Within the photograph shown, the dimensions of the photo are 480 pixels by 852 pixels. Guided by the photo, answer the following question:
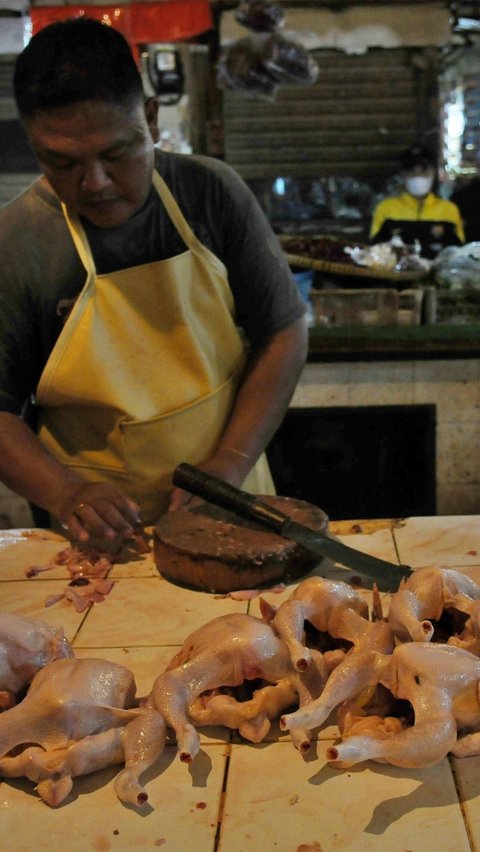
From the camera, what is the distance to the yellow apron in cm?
225

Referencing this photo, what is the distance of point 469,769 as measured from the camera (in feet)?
4.25

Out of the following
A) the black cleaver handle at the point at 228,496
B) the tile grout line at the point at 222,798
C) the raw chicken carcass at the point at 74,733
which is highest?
the raw chicken carcass at the point at 74,733

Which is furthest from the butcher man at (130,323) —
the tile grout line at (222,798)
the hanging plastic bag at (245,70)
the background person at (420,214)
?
the background person at (420,214)

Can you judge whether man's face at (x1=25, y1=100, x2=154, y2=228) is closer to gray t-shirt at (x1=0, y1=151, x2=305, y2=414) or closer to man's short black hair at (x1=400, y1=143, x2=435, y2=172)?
gray t-shirt at (x1=0, y1=151, x2=305, y2=414)

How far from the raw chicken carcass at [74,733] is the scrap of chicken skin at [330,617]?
0.90 ft

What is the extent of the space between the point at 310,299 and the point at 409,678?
3.22 m

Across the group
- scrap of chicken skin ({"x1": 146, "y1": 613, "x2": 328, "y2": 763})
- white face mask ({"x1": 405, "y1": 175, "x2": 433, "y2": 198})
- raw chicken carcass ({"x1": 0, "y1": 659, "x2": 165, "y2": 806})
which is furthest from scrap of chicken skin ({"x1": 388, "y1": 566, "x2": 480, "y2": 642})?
white face mask ({"x1": 405, "y1": 175, "x2": 433, "y2": 198})

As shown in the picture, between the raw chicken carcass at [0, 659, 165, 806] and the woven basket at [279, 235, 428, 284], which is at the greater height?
the raw chicken carcass at [0, 659, 165, 806]

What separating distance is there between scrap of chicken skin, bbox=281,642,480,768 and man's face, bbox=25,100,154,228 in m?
1.23

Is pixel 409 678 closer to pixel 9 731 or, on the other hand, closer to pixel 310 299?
pixel 9 731

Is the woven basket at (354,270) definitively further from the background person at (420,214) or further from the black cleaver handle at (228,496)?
the black cleaver handle at (228,496)

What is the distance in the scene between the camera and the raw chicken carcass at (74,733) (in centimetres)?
128

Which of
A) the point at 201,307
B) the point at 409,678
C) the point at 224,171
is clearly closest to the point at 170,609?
the point at 409,678

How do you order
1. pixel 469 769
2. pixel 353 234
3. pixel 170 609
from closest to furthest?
pixel 469 769 → pixel 170 609 → pixel 353 234
